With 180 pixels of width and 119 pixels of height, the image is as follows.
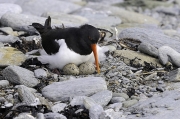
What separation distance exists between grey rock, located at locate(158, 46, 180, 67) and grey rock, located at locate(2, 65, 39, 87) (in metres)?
2.01

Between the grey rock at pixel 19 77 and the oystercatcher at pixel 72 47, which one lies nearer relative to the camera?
the grey rock at pixel 19 77

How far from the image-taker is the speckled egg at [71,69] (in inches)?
253

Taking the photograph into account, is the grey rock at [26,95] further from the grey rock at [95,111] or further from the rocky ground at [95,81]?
the grey rock at [95,111]

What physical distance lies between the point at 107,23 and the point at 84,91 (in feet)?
21.3

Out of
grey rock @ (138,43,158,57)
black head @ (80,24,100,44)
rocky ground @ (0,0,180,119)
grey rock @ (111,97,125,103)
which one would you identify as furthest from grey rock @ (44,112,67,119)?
grey rock @ (138,43,158,57)

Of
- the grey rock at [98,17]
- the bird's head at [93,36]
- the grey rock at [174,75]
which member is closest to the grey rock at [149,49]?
the grey rock at [174,75]

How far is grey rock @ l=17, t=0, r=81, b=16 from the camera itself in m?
12.6

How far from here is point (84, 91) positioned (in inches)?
218

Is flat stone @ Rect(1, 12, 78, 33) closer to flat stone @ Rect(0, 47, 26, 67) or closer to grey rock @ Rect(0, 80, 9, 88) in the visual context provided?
flat stone @ Rect(0, 47, 26, 67)

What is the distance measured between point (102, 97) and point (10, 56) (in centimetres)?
210

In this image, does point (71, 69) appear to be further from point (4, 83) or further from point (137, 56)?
point (137, 56)

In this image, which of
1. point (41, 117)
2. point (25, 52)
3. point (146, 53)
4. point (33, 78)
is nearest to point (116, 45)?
point (146, 53)

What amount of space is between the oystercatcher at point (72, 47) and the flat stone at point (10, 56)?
1.18 feet

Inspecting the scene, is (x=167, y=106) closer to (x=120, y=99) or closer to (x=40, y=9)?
(x=120, y=99)
